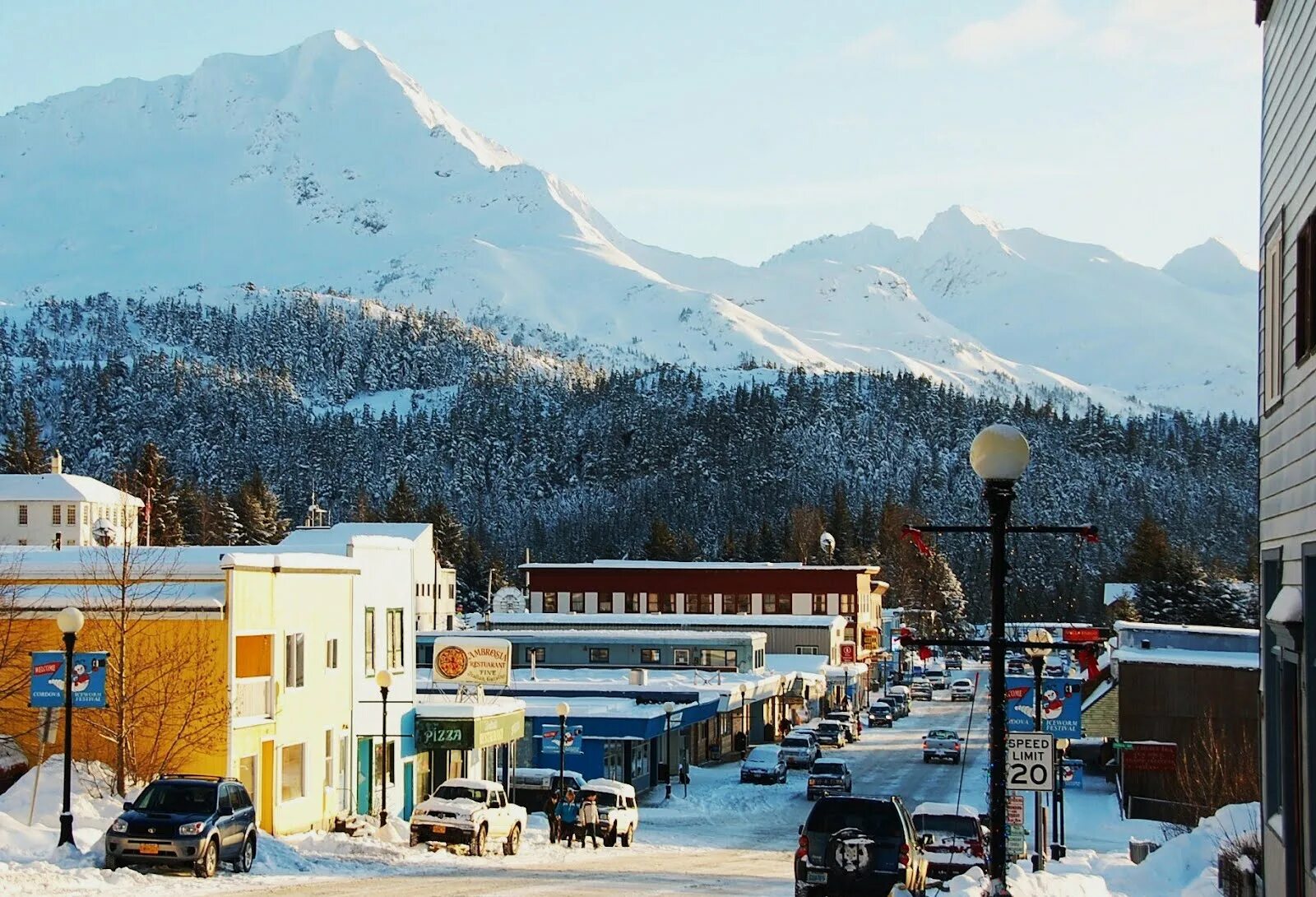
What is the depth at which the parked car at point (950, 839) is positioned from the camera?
28.9 meters

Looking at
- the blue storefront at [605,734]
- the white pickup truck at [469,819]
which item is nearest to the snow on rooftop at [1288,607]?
the white pickup truck at [469,819]

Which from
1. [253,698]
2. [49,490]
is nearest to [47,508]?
[49,490]

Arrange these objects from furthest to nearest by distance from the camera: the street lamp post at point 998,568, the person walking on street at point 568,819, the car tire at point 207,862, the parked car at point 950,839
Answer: the person walking on street at point 568,819 → the parked car at point 950,839 → the car tire at point 207,862 → the street lamp post at point 998,568

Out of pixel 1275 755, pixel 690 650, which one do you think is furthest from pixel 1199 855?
pixel 690 650

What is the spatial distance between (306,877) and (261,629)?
29.9ft

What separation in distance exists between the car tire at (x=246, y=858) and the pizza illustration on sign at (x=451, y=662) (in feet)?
67.5

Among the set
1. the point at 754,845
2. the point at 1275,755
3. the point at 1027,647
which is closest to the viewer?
the point at 1027,647

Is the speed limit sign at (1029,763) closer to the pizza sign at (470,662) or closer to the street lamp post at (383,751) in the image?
the street lamp post at (383,751)

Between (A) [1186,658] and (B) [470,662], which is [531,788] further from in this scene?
(A) [1186,658]

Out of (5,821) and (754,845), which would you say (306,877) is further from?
(754,845)

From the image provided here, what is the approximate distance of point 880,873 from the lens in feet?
72.8

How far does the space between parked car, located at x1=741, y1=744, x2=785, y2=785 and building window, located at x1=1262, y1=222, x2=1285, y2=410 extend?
44.6m

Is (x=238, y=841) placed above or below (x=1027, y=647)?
below

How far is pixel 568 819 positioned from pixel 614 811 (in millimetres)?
2054
